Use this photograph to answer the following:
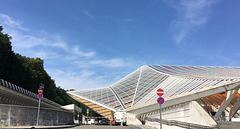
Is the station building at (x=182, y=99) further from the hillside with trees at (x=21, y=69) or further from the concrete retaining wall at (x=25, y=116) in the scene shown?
the concrete retaining wall at (x=25, y=116)

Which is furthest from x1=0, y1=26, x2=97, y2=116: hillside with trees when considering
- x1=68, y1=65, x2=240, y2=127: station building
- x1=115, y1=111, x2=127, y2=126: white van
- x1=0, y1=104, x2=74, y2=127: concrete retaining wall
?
x1=115, y1=111, x2=127, y2=126: white van

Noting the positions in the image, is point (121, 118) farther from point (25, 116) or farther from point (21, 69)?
point (21, 69)

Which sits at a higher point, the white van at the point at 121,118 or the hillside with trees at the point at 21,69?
the hillside with trees at the point at 21,69

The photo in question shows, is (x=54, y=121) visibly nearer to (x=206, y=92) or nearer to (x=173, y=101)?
(x=173, y=101)

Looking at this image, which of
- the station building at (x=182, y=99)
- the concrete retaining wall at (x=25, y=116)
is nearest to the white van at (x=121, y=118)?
the station building at (x=182, y=99)

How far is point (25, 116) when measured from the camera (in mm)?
18750

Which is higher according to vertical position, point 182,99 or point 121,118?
point 182,99

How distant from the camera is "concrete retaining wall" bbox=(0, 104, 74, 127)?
16656mm

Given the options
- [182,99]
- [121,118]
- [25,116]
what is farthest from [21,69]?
[182,99]

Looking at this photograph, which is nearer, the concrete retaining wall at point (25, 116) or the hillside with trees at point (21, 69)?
the concrete retaining wall at point (25, 116)

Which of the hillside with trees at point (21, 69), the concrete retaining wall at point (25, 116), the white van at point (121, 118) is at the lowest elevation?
the white van at point (121, 118)

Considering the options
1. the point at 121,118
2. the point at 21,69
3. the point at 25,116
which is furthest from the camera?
the point at 21,69

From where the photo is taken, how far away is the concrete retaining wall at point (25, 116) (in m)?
16.7

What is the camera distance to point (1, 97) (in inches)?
908
